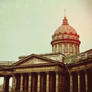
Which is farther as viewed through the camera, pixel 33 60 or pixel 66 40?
pixel 66 40

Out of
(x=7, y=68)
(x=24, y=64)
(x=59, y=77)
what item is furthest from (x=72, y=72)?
(x=7, y=68)

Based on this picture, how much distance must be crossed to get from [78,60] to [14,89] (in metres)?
18.6

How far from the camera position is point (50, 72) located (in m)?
54.2

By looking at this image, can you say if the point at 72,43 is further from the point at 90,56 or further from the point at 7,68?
the point at 90,56

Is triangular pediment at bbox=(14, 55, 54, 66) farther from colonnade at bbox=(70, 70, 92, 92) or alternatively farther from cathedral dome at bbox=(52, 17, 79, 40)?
cathedral dome at bbox=(52, 17, 79, 40)

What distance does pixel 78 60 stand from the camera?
161ft

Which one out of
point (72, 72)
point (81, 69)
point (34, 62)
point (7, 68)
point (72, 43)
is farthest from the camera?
point (72, 43)

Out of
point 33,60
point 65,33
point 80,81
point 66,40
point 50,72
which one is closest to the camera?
point 80,81

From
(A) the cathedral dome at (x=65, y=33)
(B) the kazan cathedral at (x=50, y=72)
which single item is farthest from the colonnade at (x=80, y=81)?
(A) the cathedral dome at (x=65, y=33)

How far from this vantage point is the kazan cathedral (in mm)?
48562

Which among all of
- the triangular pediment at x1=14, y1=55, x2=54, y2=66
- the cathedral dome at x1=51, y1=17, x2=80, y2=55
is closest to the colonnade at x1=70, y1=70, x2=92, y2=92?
the triangular pediment at x1=14, y1=55, x2=54, y2=66

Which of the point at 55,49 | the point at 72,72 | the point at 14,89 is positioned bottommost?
the point at 14,89

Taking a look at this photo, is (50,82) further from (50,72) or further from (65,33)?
(65,33)

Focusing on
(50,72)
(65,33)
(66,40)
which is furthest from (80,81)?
(65,33)
